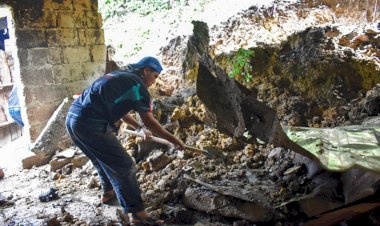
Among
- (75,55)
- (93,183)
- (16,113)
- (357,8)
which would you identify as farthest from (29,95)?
(357,8)

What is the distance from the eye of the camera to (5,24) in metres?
5.13

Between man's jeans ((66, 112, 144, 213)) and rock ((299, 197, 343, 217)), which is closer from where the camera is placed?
rock ((299, 197, 343, 217))

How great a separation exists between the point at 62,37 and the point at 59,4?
0.50 metres

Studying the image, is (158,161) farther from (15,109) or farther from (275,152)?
(15,109)

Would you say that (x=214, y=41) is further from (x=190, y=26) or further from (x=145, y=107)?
(x=145, y=107)

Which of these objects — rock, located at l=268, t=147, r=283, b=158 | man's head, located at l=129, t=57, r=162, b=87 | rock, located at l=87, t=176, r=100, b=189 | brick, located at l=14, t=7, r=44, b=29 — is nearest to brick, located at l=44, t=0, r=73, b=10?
brick, located at l=14, t=7, r=44, b=29

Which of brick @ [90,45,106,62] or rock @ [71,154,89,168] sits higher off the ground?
brick @ [90,45,106,62]

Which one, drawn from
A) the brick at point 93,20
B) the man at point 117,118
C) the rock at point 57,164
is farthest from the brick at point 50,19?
the man at point 117,118

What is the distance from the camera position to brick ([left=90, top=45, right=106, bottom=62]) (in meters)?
5.40

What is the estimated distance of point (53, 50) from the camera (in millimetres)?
4953

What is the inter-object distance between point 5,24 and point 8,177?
241cm

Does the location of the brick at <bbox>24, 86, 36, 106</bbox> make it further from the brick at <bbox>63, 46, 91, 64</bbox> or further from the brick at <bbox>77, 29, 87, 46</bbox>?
the brick at <bbox>77, 29, 87, 46</bbox>

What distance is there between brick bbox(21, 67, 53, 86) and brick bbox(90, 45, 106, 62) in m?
0.76

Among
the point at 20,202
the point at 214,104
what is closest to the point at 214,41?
the point at 214,104
